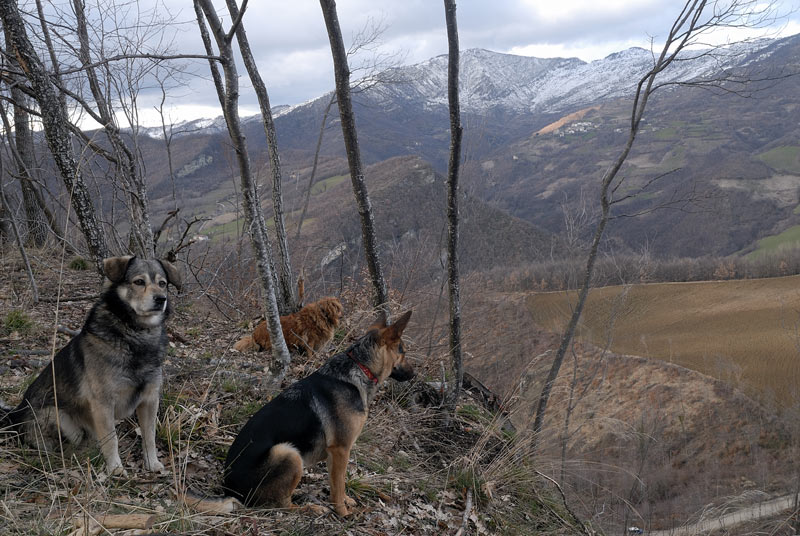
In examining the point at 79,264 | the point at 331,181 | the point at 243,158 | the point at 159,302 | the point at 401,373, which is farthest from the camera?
the point at 331,181

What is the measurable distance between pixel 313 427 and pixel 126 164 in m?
6.05

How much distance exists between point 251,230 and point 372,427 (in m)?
2.64

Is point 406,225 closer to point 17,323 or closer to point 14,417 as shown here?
point 17,323

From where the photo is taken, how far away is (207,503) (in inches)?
125

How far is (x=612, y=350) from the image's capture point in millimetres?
37594

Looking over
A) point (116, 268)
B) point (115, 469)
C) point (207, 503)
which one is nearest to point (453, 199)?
point (116, 268)

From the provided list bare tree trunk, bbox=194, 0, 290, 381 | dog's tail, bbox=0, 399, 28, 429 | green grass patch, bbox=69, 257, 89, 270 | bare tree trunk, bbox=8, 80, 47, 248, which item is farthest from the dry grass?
bare tree trunk, bbox=8, 80, 47, 248

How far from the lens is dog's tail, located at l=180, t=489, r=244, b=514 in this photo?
10.2ft

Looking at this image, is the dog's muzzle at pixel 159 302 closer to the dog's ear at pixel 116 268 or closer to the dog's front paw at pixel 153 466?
the dog's ear at pixel 116 268

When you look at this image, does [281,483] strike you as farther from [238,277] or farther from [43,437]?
[238,277]

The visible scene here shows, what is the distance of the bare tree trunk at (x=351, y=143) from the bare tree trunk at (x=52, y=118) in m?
3.26

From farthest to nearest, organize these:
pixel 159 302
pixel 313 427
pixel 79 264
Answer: pixel 79 264 → pixel 313 427 → pixel 159 302

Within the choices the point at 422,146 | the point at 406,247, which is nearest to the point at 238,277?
the point at 406,247

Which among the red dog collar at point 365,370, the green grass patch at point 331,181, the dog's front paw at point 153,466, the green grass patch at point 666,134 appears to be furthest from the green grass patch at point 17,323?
the green grass patch at point 666,134
